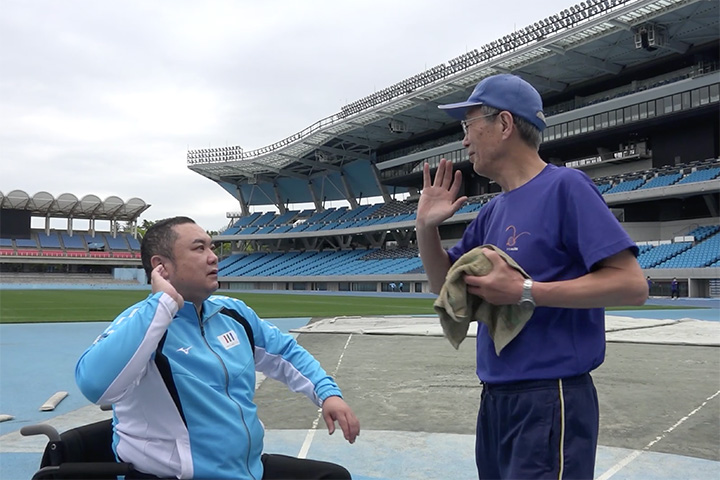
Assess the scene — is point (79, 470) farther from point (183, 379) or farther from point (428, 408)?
point (428, 408)

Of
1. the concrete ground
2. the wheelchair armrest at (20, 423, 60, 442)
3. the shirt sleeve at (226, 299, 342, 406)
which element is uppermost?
the shirt sleeve at (226, 299, 342, 406)

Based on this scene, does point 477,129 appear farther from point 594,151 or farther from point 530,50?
point 594,151

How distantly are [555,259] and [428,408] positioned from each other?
14.9 ft

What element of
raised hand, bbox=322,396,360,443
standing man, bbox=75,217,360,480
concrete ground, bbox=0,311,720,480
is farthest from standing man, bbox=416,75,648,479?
concrete ground, bbox=0,311,720,480

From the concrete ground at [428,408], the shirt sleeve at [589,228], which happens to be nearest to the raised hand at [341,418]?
the shirt sleeve at [589,228]

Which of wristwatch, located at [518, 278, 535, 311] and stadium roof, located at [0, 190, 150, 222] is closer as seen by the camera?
wristwatch, located at [518, 278, 535, 311]

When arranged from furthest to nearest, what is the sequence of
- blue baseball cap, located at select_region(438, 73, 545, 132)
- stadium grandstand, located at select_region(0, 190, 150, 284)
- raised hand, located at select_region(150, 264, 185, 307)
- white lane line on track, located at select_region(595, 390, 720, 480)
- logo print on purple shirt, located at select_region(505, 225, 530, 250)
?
1. stadium grandstand, located at select_region(0, 190, 150, 284)
2. white lane line on track, located at select_region(595, 390, 720, 480)
3. raised hand, located at select_region(150, 264, 185, 307)
4. blue baseball cap, located at select_region(438, 73, 545, 132)
5. logo print on purple shirt, located at select_region(505, 225, 530, 250)

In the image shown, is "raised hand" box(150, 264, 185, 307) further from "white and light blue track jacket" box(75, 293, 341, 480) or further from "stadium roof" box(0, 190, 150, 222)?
"stadium roof" box(0, 190, 150, 222)

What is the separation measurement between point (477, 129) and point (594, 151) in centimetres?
4609

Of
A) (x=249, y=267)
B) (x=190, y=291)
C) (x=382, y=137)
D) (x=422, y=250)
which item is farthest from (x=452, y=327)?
(x=249, y=267)

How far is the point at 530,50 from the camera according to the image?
36.4m

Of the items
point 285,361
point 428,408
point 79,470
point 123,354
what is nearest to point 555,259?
point 285,361

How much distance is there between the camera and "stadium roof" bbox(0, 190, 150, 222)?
75.0 meters

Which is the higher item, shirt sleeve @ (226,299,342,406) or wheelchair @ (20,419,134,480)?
shirt sleeve @ (226,299,342,406)
